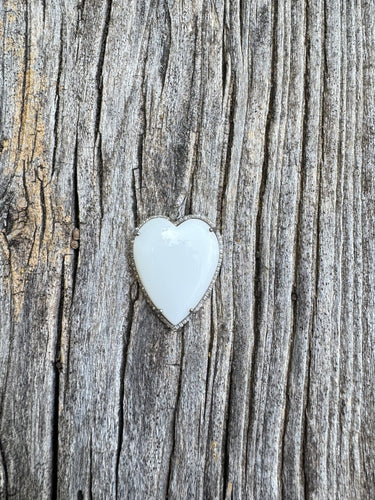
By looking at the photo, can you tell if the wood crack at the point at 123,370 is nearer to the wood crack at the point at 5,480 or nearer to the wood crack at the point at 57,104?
the wood crack at the point at 5,480

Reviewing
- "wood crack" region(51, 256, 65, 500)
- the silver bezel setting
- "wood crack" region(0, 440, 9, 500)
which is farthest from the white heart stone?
"wood crack" region(0, 440, 9, 500)

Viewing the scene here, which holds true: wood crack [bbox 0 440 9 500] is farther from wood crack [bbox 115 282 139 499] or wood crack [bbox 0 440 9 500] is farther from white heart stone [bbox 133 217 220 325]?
white heart stone [bbox 133 217 220 325]

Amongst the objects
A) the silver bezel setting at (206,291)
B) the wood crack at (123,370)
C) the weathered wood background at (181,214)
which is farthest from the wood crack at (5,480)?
the silver bezel setting at (206,291)

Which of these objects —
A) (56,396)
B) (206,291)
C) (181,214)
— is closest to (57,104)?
(181,214)

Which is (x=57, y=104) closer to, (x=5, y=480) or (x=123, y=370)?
(x=123, y=370)

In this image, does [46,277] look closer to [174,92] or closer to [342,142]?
[174,92]

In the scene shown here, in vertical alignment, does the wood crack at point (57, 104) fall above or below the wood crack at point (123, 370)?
above
